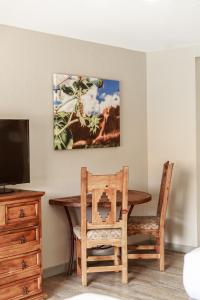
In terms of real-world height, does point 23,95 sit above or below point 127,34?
below

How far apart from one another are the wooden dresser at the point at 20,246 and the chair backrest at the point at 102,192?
481 mm

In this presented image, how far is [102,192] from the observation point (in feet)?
14.5

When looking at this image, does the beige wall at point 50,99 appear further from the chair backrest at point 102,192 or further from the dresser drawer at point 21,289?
the dresser drawer at point 21,289

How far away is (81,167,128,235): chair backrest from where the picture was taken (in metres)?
4.38

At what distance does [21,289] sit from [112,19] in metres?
Result: 2.48

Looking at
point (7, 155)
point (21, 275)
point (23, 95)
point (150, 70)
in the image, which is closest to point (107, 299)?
point (21, 275)

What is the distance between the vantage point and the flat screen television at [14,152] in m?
4.04

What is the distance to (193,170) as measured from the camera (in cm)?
561

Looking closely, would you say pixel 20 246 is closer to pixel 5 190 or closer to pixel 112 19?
pixel 5 190

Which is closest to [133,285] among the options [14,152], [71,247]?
[71,247]

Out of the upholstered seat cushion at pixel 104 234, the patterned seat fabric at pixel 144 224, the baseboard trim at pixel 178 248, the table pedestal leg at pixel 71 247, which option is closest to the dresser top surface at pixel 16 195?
the upholstered seat cushion at pixel 104 234

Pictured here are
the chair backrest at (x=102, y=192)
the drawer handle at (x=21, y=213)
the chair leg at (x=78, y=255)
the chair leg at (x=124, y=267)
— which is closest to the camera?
the drawer handle at (x=21, y=213)

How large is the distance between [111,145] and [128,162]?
1.32 ft

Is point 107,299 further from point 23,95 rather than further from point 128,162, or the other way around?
point 128,162
